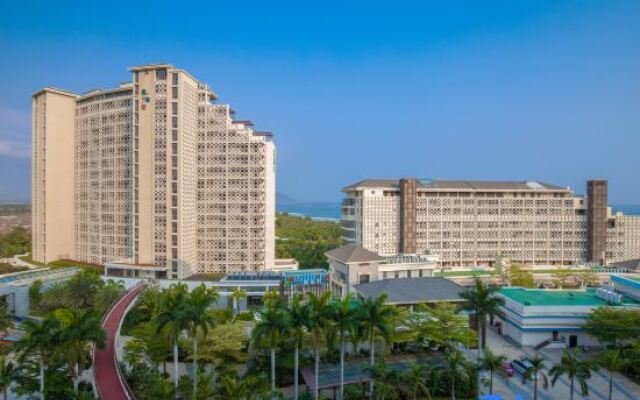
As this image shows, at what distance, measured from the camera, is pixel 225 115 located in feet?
230

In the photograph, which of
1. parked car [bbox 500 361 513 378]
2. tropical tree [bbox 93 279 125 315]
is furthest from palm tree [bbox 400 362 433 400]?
tropical tree [bbox 93 279 125 315]

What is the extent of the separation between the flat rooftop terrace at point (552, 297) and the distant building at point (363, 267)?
14.9m

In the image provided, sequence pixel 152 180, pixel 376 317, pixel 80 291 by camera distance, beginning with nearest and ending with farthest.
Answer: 1. pixel 376 317
2. pixel 80 291
3. pixel 152 180

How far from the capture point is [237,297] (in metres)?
52.9

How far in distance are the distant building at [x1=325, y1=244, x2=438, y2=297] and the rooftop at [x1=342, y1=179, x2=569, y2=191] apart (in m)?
23.8

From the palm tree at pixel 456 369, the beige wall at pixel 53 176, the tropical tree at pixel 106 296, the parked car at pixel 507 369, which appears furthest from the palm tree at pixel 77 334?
the beige wall at pixel 53 176

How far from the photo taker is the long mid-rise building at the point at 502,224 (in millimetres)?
85312

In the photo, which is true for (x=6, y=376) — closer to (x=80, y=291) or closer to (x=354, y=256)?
(x=80, y=291)

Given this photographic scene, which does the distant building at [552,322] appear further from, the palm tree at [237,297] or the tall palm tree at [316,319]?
the palm tree at [237,297]

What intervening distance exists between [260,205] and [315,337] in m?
42.8

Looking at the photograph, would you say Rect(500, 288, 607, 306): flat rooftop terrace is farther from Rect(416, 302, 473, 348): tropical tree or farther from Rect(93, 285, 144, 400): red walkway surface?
Rect(93, 285, 144, 400): red walkway surface

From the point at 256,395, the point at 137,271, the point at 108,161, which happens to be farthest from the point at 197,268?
the point at 256,395

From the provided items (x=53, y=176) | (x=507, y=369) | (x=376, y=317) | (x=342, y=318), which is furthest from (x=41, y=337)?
(x=53, y=176)

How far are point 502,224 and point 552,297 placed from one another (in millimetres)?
40318
